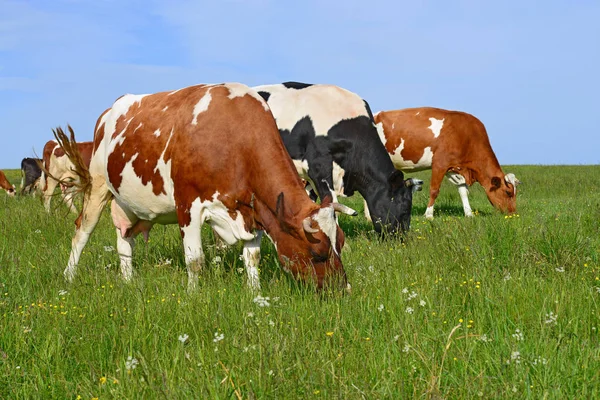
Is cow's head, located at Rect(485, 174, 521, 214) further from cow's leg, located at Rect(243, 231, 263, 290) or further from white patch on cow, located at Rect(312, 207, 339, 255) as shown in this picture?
white patch on cow, located at Rect(312, 207, 339, 255)

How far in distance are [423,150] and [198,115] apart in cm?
1027

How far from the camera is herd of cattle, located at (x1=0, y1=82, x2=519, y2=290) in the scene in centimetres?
546

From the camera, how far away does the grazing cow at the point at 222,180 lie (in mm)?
5312

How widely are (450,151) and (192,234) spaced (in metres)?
10.5

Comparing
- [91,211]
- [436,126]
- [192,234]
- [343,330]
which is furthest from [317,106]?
[436,126]

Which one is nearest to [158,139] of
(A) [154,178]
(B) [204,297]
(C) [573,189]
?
(A) [154,178]

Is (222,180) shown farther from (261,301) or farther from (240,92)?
(261,301)

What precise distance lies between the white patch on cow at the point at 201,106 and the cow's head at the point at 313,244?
54.2 inches

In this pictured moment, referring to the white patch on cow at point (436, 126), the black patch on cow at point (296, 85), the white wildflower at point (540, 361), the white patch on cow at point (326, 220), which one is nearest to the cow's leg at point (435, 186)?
the white patch on cow at point (436, 126)

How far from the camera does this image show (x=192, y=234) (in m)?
5.97

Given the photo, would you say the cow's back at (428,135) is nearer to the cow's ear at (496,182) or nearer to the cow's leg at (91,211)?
the cow's ear at (496,182)

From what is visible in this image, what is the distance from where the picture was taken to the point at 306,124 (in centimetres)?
922

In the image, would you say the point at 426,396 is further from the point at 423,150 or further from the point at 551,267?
the point at 423,150

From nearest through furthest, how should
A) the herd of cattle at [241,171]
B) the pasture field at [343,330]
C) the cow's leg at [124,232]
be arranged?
Answer: the pasture field at [343,330] → the herd of cattle at [241,171] → the cow's leg at [124,232]
